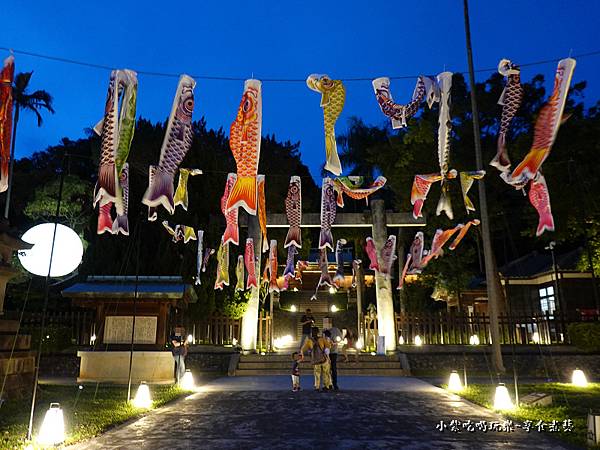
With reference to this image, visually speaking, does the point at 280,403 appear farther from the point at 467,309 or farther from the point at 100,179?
the point at 467,309

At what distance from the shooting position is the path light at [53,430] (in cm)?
550

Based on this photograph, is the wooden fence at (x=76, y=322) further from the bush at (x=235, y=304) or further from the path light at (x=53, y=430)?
the path light at (x=53, y=430)

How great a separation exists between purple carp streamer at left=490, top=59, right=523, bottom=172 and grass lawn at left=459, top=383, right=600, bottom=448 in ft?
16.4

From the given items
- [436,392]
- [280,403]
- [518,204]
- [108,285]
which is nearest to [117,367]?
[108,285]

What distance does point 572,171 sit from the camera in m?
16.9

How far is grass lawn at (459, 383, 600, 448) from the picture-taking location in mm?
6426

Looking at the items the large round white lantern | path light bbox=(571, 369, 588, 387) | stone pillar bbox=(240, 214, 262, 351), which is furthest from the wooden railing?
the large round white lantern

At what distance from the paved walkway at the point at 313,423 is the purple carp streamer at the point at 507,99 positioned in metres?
5.36

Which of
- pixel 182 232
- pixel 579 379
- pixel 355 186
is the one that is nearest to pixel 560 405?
pixel 579 379

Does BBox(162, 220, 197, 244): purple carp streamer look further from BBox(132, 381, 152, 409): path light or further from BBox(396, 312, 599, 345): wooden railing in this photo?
BBox(396, 312, 599, 345): wooden railing

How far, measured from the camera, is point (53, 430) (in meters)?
5.54

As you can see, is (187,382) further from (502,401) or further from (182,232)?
(502,401)

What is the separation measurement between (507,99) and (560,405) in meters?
6.74

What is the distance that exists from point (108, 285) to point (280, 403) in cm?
863
